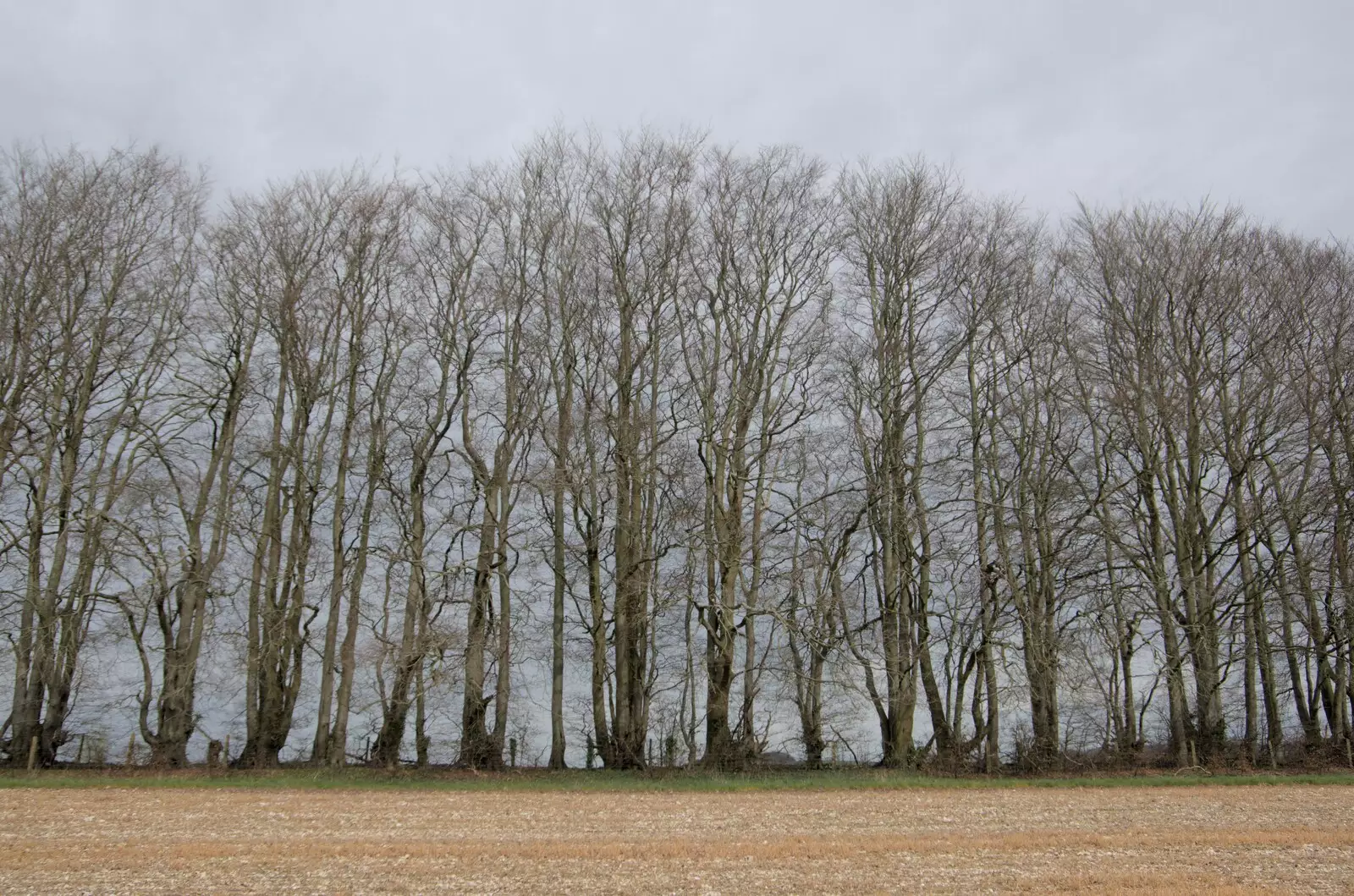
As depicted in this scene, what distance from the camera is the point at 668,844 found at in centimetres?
1268

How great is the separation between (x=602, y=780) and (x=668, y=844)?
32.0ft

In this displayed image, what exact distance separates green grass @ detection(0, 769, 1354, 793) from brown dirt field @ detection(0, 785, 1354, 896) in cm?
182

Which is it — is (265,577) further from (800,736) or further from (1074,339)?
(1074,339)

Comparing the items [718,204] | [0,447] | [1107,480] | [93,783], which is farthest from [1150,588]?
[0,447]

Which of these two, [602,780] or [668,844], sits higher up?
[668,844]

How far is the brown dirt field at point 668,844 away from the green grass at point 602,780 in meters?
1.82

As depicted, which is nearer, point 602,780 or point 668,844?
point 668,844

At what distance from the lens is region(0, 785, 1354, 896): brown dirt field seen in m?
10.3

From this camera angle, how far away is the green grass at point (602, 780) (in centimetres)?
2033

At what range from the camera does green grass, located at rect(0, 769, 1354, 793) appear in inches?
800

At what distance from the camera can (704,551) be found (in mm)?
23688

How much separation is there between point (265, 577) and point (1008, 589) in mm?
19812

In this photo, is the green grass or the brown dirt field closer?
the brown dirt field

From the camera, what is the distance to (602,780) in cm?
2200
